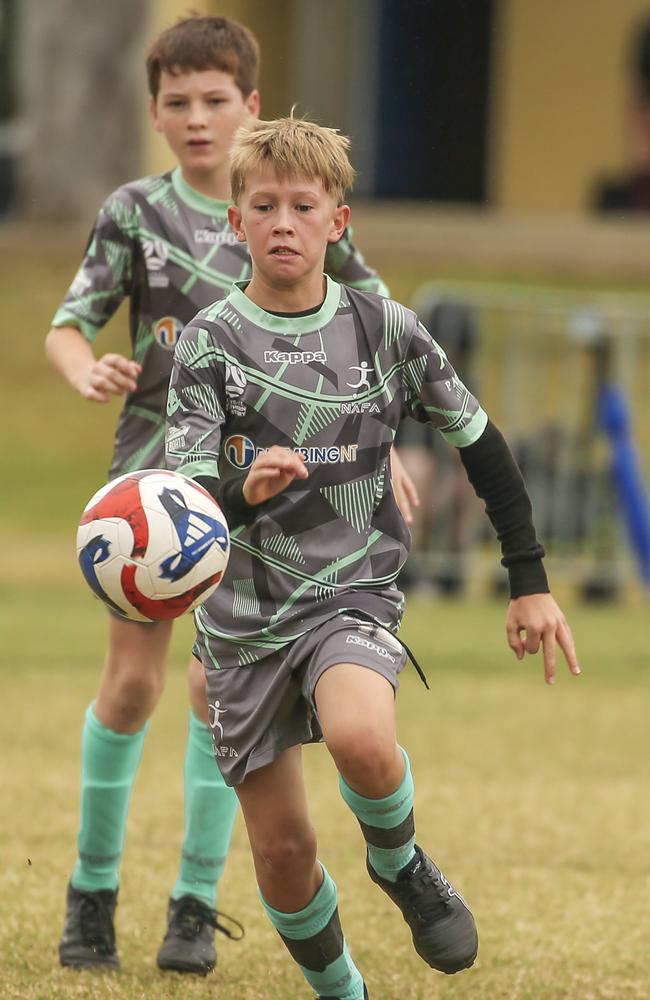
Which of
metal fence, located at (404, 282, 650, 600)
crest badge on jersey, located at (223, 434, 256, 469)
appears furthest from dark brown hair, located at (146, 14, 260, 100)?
metal fence, located at (404, 282, 650, 600)

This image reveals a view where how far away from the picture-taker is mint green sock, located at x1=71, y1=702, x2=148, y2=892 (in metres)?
4.70

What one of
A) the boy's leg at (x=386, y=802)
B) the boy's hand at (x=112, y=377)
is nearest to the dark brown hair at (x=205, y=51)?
the boy's hand at (x=112, y=377)

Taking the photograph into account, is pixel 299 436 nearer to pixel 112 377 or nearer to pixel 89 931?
pixel 112 377

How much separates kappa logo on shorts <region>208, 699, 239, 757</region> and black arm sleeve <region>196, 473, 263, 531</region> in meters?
0.37

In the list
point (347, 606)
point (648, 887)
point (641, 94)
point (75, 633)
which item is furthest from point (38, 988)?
point (641, 94)

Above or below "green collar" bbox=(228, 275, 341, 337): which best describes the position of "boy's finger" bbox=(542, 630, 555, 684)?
below

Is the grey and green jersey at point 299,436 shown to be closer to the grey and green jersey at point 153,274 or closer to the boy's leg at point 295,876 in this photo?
the boy's leg at point 295,876

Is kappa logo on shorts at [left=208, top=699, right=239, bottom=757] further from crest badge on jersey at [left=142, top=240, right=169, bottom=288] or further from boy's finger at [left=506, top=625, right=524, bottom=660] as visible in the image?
crest badge on jersey at [left=142, top=240, right=169, bottom=288]

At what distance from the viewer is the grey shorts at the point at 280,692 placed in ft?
12.4

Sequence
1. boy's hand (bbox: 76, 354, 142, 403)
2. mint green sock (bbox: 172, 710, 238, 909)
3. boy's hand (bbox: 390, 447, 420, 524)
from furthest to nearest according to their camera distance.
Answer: mint green sock (bbox: 172, 710, 238, 909) < boy's hand (bbox: 390, 447, 420, 524) < boy's hand (bbox: 76, 354, 142, 403)

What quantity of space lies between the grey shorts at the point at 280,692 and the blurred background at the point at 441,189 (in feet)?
27.4

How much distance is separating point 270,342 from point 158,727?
4410 millimetres

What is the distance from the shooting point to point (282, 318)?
3.89 metres

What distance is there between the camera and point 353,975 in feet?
13.2
